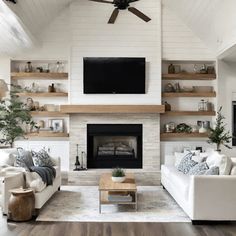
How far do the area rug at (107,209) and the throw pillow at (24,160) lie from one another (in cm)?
72

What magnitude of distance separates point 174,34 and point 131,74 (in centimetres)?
141

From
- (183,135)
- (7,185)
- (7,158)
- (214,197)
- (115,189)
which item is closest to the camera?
(214,197)

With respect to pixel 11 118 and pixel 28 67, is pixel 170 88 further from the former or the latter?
pixel 11 118

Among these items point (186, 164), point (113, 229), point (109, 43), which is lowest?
point (113, 229)

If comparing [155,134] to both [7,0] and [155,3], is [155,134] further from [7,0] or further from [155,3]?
[7,0]

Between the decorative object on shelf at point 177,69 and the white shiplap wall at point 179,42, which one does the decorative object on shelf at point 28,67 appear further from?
the decorative object on shelf at point 177,69

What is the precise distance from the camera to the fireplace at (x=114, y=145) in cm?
792

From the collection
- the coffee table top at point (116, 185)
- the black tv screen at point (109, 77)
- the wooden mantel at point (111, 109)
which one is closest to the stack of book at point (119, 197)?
the coffee table top at point (116, 185)

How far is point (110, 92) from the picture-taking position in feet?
25.5

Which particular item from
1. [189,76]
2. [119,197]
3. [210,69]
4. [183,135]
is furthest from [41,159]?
[210,69]

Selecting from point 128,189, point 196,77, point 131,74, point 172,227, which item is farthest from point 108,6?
point 172,227

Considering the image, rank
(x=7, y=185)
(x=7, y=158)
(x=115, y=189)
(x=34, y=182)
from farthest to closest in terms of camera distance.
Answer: (x=7, y=158) → (x=115, y=189) → (x=34, y=182) → (x=7, y=185)

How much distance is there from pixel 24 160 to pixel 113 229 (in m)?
2.03

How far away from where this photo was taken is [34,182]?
5.00 metres
